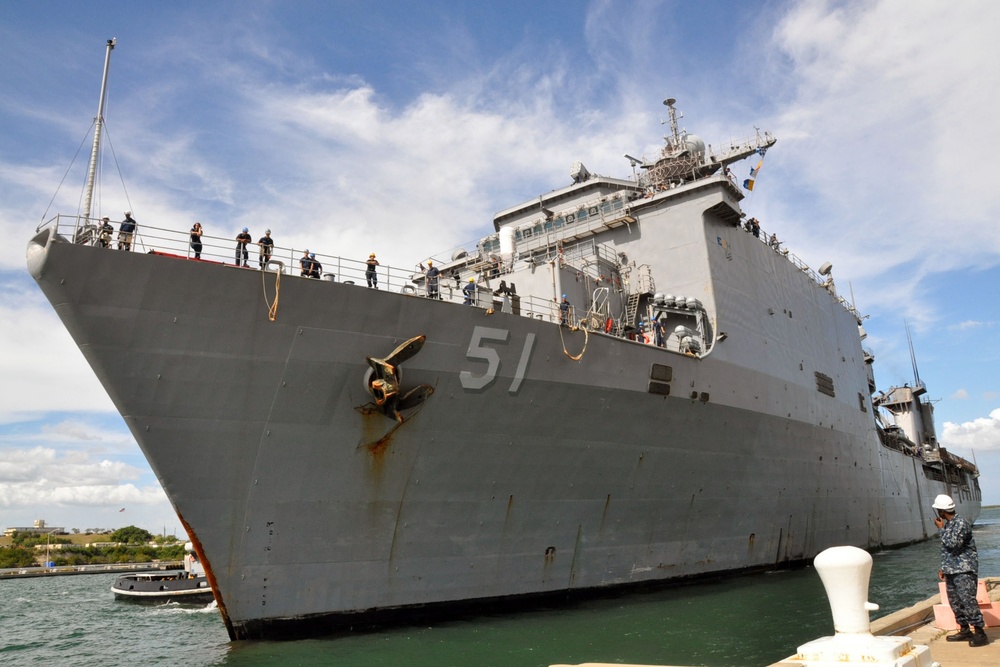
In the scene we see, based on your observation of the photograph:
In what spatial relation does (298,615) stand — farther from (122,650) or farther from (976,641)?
(976,641)

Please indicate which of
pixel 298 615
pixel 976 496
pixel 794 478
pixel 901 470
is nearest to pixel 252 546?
pixel 298 615

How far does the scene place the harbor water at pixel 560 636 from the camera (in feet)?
27.9

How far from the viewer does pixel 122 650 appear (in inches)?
460

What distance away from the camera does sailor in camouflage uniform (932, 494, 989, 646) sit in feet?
17.3

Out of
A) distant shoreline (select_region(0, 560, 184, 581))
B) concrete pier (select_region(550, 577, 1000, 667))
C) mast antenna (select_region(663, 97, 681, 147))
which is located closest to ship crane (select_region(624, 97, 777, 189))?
mast antenna (select_region(663, 97, 681, 147))

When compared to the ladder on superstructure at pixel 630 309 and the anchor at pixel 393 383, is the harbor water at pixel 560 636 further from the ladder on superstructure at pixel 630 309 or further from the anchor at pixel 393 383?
the ladder on superstructure at pixel 630 309

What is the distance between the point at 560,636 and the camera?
9.55 m

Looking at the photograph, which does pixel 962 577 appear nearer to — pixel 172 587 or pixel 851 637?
pixel 851 637

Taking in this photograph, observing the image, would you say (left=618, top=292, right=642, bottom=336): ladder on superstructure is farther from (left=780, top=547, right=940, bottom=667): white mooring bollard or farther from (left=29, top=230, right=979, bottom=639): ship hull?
(left=780, top=547, right=940, bottom=667): white mooring bollard

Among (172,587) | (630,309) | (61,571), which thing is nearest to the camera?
(630,309)

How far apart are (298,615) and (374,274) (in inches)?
205

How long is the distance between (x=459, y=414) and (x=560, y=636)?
368cm

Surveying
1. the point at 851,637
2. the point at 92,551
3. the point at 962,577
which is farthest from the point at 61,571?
the point at 851,637

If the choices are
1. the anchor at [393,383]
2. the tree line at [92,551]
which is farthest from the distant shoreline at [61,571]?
the anchor at [393,383]
